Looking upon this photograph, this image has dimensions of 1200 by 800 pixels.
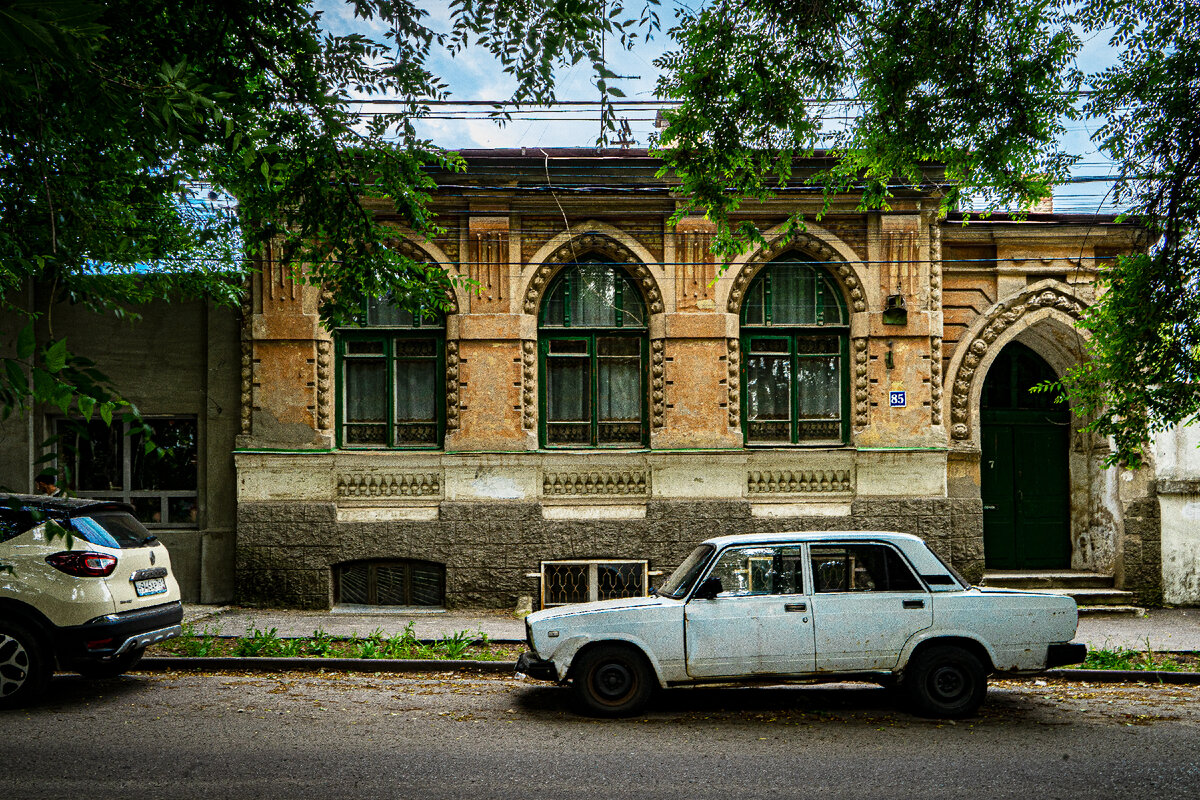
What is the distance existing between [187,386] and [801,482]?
945cm

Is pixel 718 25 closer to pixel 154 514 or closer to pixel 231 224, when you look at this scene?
pixel 231 224

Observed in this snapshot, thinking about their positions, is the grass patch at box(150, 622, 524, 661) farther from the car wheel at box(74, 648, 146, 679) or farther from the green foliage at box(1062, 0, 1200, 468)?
the green foliage at box(1062, 0, 1200, 468)

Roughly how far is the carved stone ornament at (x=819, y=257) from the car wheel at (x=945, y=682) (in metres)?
7.05

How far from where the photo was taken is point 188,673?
9.16 meters

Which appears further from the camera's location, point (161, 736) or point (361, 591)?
point (361, 591)

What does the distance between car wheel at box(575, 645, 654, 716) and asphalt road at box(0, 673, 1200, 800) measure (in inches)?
5.7

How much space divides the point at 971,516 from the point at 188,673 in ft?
35.7

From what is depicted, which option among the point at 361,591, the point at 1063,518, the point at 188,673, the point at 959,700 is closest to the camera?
the point at 959,700

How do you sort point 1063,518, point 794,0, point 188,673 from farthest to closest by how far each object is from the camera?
point 1063,518
point 188,673
point 794,0

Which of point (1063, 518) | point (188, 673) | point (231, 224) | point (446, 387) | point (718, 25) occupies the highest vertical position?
point (718, 25)

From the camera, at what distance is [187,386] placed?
13.1 metres

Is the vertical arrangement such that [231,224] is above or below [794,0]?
below

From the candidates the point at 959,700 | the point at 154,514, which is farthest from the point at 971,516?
the point at 154,514

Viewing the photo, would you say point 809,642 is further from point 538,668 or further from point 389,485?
point 389,485
